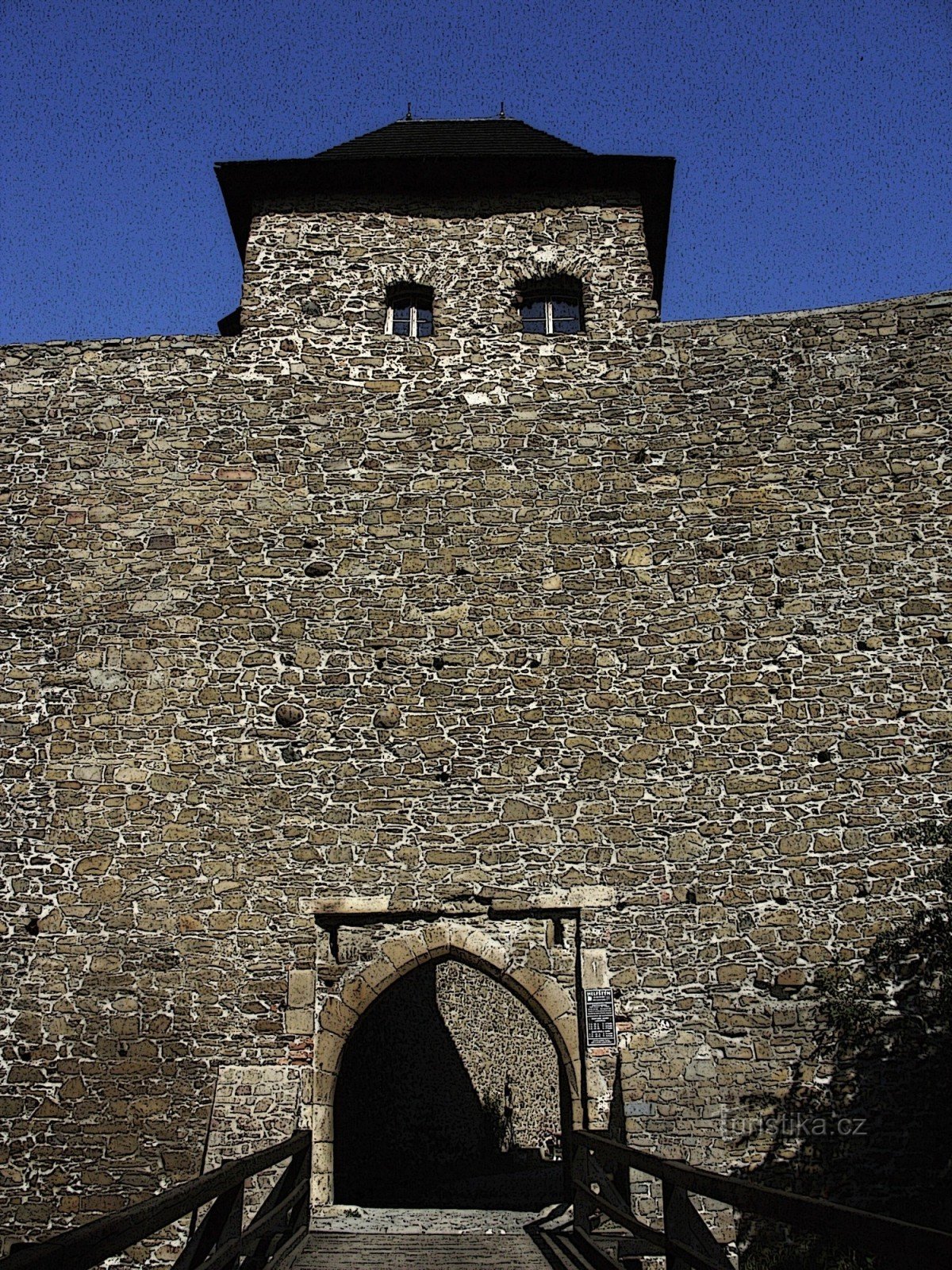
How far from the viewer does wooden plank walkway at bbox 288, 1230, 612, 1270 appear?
15.9 ft

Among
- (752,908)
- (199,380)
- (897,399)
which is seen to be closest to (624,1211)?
(752,908)

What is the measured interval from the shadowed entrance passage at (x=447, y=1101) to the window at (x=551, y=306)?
6700mm

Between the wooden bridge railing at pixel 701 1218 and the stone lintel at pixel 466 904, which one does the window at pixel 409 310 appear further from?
the wooden bridge railing at pixel 701 1218

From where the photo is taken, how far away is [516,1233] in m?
5.67

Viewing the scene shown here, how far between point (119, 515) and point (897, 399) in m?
6.46

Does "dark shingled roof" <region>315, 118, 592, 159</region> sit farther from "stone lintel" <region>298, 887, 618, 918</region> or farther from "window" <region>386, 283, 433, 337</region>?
"stone lintel" <region>298, 887, 618, 918</region>

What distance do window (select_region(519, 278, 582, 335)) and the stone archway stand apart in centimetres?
520

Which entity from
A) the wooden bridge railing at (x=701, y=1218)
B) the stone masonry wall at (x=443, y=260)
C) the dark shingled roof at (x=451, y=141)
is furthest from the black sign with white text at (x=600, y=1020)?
the dark shingled roof at (x=451, y=141)

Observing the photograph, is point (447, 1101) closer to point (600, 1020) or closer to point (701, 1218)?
point (600, 1020)

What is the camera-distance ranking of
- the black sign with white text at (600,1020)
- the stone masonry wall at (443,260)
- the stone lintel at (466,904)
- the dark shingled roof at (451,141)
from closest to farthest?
the black sign with white text at (600,1020)
the stone lintel at (466,904)
the stone masonry wall at (443,260)
the dark shingled roof at (451,141)

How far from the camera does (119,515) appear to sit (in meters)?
7.87

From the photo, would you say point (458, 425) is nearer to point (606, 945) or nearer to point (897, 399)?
point (897, 399)

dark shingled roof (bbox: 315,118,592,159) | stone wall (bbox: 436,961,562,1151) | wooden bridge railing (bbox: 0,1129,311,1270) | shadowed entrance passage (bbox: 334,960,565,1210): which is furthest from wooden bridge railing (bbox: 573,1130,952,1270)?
dark shingled roof (bbox: 315,118,592,159)

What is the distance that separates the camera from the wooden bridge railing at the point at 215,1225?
2.35 metres
